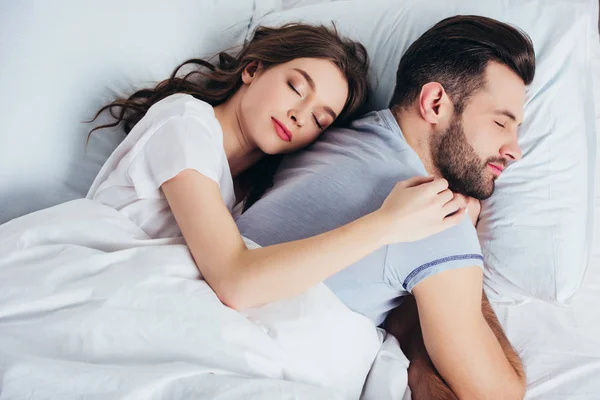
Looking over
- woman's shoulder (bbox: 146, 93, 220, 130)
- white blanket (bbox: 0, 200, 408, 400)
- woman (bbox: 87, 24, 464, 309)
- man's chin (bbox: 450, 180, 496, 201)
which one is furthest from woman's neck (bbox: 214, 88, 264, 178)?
man's chin (bbox: 450, 180, 496, 201)

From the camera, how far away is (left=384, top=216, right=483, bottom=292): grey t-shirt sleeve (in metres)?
1.02

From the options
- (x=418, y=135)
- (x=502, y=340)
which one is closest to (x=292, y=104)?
(x=418, y=135)

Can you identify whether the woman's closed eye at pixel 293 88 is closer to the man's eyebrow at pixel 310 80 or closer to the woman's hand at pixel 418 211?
the man's eyebrow at pixel 310 80

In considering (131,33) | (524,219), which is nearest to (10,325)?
(131,33)

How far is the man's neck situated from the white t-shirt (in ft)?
1.22

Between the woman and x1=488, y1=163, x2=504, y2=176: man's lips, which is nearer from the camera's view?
the woman

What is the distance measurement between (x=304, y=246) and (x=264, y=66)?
1.72 feet

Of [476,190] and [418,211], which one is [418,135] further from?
[418,211]

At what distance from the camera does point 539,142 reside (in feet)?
4.36

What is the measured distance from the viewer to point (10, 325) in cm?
91

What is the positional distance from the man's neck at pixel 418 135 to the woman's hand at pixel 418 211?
0.82ft

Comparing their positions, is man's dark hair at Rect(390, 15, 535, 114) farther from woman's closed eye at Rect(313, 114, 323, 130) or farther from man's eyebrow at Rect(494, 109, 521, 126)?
woman's closed eye at Rect(313, 114, 323, 130)

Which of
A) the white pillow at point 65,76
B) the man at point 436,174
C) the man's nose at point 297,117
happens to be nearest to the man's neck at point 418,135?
the man at point 436,174

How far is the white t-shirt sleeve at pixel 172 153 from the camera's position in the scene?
107 centimetres
